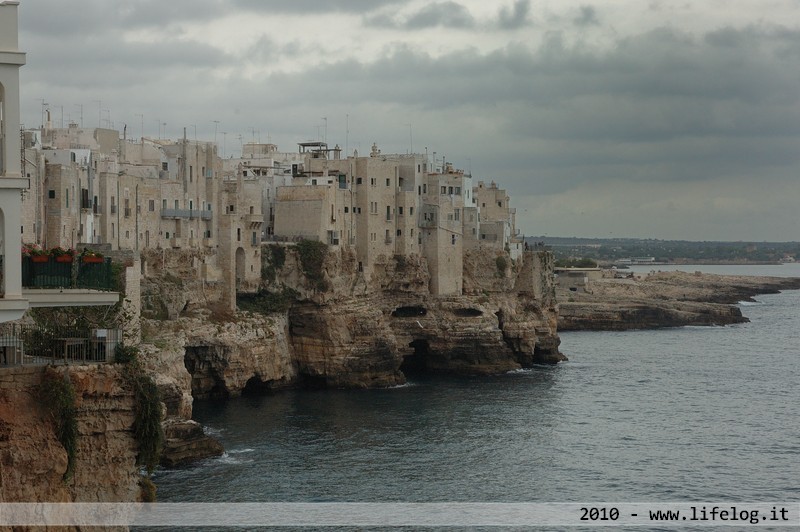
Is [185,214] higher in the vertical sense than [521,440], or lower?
higher

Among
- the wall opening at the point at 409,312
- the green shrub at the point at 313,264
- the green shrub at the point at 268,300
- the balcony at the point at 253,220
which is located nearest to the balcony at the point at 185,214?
the balcony at the point at 253,220

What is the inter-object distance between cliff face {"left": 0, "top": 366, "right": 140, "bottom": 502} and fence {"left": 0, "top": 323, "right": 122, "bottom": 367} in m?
0.54

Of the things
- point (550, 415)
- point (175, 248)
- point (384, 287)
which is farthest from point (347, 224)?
point (550, 415)

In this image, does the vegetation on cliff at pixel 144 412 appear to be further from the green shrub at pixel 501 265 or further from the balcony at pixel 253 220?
the green shrub at pixel 501 265

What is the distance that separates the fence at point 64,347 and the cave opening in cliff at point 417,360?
58.2 meters

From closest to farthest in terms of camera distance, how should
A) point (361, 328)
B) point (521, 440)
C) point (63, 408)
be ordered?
point (63, 408) < point (521, 440) < point (361, 328)

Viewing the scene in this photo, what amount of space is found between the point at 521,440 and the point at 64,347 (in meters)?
36.5

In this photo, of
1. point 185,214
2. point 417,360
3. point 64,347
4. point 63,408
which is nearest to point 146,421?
point 63,408

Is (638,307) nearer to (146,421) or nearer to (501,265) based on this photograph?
(501,265)

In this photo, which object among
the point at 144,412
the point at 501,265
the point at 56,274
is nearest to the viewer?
the point at 56,274

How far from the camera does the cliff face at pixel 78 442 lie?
61.0 ft

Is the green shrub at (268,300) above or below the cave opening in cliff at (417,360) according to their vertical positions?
above

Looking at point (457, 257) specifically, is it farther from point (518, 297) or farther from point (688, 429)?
point (688, 429)

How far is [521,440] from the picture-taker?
55312 mm
